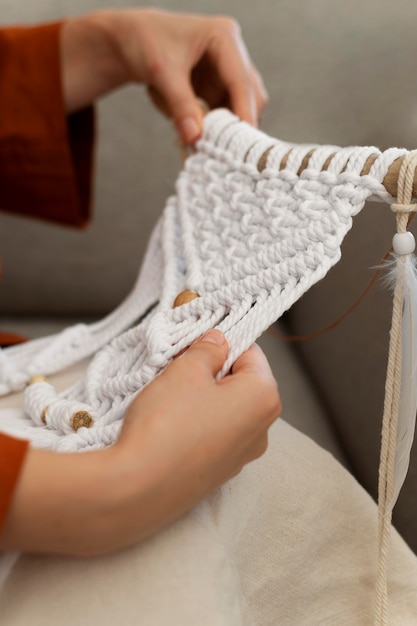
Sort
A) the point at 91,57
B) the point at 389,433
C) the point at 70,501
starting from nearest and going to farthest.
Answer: the point at 70,501, the point at 389,433, the point at 91,57

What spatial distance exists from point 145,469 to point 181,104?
1.45ft

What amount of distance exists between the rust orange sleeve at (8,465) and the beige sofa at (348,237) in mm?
189

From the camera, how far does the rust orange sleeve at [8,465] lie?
314 mm

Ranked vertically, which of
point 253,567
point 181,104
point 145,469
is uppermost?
point 181,104

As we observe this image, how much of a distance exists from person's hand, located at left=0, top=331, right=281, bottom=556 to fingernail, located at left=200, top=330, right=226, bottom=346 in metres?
0.04

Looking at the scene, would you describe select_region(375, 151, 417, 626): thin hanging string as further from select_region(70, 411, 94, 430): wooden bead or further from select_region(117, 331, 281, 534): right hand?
select_region(70, 411, 94, 430): wooden bead

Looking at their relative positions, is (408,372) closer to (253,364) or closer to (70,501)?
(253,364)

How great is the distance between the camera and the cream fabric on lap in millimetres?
349

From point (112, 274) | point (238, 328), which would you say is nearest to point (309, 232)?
point (238, 328)

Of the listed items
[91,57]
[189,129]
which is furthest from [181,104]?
[91,57]

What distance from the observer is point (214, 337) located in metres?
0.40

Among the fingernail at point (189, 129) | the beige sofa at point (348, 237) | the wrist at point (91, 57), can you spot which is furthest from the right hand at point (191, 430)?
the wrist at point (91, 57)

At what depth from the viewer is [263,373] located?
0.37 m

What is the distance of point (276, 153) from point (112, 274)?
645 millimetres
